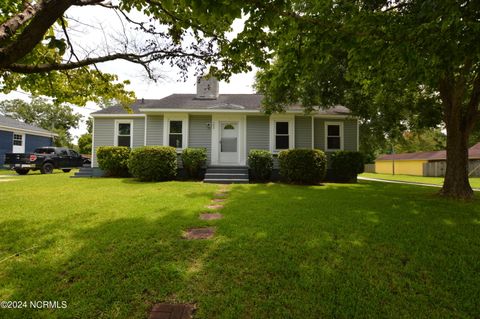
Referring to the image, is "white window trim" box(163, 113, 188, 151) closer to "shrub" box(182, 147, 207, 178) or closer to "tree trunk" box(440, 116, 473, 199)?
"shrub" box(182, 147, 207, 178)

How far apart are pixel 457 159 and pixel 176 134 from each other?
436 inches

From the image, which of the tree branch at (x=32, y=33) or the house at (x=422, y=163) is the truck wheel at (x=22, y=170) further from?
the house at (x=422, y=163)

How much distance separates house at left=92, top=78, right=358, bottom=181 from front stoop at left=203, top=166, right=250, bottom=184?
1.94 feet

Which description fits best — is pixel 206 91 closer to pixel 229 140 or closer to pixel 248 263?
pixel 229 140

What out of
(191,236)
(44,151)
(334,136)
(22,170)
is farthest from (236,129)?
(22,170)

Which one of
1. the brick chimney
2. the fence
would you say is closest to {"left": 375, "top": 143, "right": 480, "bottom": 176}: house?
the fence

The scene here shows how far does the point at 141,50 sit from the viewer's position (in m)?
5.67

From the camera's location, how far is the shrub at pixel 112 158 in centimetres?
1151

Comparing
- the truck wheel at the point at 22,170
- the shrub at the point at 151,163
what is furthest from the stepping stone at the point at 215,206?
the truck wheel at the point at 22,170

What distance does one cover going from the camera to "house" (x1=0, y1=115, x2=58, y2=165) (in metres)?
19.6

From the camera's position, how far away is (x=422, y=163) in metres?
28.5

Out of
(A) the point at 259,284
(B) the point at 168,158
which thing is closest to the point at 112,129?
(B) the point at 168,158

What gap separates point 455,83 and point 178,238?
30.4 feet

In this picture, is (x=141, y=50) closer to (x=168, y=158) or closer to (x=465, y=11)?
(x=168, y=158)
